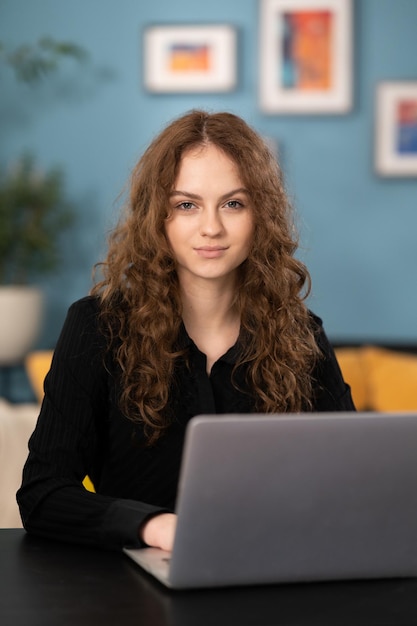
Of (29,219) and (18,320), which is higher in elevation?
(29,219)

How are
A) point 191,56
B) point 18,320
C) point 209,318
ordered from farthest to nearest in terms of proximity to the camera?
point 191,56, point 18,320, point 209,318

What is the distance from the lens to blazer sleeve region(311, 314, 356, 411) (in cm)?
206

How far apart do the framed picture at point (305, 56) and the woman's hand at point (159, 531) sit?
3754mm

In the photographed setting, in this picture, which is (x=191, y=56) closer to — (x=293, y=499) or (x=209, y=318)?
(x=209, y=318)

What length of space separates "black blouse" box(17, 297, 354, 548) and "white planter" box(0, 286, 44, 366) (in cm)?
280

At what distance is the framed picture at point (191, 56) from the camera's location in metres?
4.99

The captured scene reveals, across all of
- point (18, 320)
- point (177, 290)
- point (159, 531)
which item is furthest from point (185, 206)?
point (18, 320)

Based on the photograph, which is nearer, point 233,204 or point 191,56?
point 233,204

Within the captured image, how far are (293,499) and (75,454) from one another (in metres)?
0.64

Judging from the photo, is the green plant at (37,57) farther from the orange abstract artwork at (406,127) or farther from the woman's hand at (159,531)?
the woman's hand at (159,531)

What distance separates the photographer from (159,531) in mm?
1491

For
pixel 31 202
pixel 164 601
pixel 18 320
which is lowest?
pixel 18 320

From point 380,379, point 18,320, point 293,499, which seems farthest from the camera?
point 18,320

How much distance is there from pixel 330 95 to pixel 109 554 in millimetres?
3851
